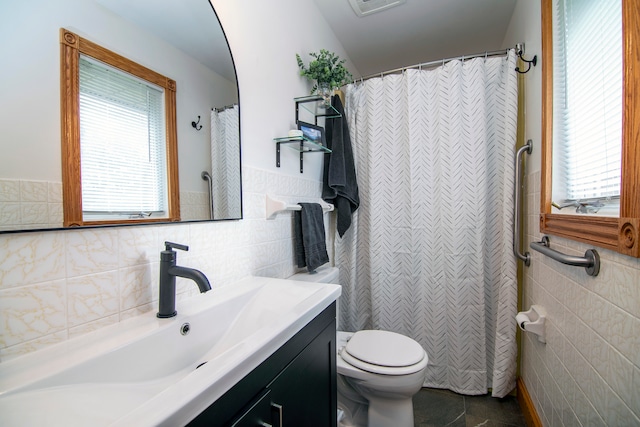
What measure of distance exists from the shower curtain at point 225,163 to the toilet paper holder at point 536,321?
139 centimetres

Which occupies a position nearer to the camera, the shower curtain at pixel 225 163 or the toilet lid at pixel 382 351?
the shower curtain at pixel 225 163

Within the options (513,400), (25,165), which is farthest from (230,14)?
(513,400)

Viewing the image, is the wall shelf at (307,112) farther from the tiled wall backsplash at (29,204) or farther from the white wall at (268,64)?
the tiled wall backsplash at (29,204)

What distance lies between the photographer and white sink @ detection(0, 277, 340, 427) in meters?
0.42

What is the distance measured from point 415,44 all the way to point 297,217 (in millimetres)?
1774

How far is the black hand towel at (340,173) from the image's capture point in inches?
70.1

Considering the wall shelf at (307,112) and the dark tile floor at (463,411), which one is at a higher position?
the wall shelf at (307,112)

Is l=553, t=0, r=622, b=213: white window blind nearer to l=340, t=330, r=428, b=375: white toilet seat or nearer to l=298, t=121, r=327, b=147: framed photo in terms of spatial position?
l=340, t=330, r=428, b=375: white toilet seat

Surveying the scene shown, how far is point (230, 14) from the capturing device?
1.09m

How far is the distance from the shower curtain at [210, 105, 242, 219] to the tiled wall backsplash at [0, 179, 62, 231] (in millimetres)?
436

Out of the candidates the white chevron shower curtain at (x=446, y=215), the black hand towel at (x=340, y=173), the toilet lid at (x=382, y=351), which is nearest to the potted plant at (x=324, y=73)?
the black hand towel at (x=340, y=173)

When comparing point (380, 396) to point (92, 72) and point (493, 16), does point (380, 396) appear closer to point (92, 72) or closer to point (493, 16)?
point (92, 72)

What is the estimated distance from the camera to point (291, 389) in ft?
2.26

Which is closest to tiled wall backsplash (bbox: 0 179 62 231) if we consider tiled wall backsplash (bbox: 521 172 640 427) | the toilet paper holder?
tiled wall backsplash (bbox: 521 172 640 427)
